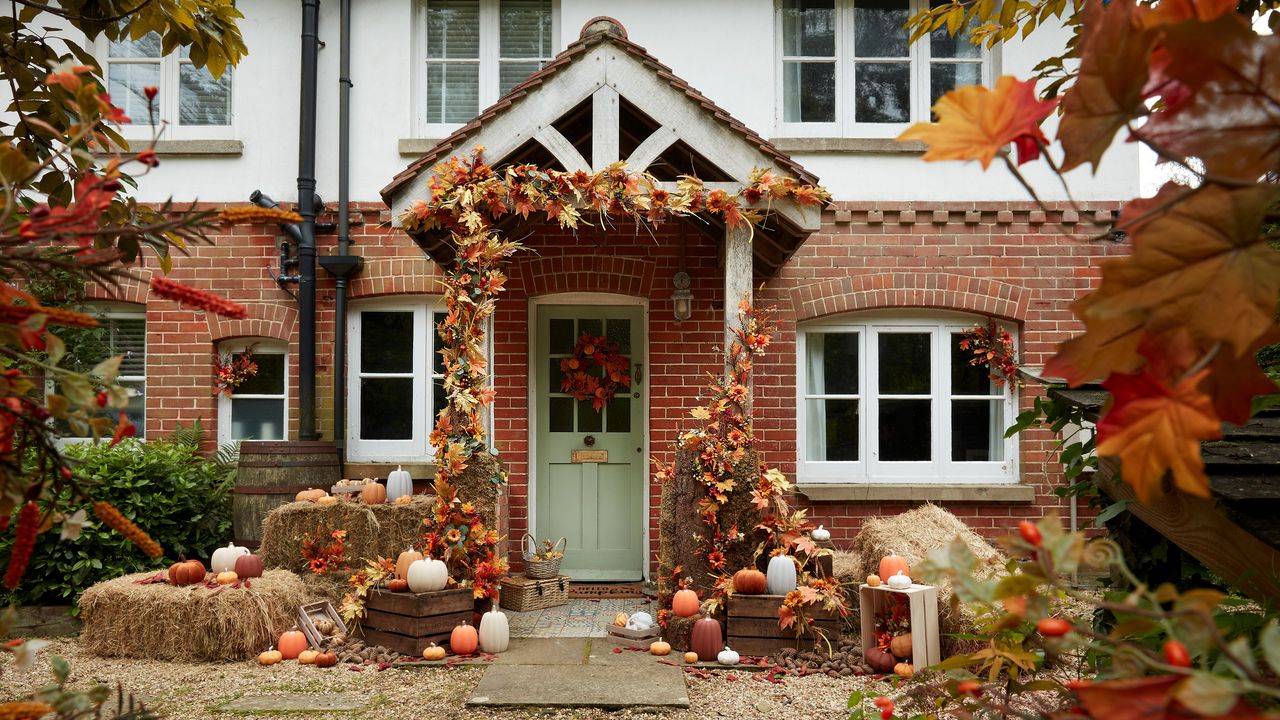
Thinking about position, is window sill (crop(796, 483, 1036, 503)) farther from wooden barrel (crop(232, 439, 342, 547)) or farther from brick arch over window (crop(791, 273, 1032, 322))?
wooden barrel (crop(232, 439, 342, 547))

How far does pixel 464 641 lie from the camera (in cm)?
479

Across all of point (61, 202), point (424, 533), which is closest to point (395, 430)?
point (424, 533)

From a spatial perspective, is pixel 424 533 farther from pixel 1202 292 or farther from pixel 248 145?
pixel 1202 292

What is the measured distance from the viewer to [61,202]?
92.4 inches

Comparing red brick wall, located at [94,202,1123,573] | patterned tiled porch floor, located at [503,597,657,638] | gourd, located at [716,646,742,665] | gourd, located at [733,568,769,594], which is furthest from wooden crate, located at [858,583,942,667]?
red brick wall, located at [94,202,1123,573]

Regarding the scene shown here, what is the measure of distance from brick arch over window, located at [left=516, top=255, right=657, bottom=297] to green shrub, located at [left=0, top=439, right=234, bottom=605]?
2678 millimetres

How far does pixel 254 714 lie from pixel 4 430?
367 centimetres

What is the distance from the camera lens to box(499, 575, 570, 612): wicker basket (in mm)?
5895

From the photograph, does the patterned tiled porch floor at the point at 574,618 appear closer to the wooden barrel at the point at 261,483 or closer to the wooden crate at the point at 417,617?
the wooden crate at the point at 417,617

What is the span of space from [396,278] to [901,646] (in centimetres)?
450

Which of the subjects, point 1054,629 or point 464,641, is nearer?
point 1054,629

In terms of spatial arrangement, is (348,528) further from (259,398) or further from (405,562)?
(259,398)

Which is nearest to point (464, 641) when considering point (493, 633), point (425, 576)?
point (493, 633)

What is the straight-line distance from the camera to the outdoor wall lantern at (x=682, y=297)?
6.38 m
